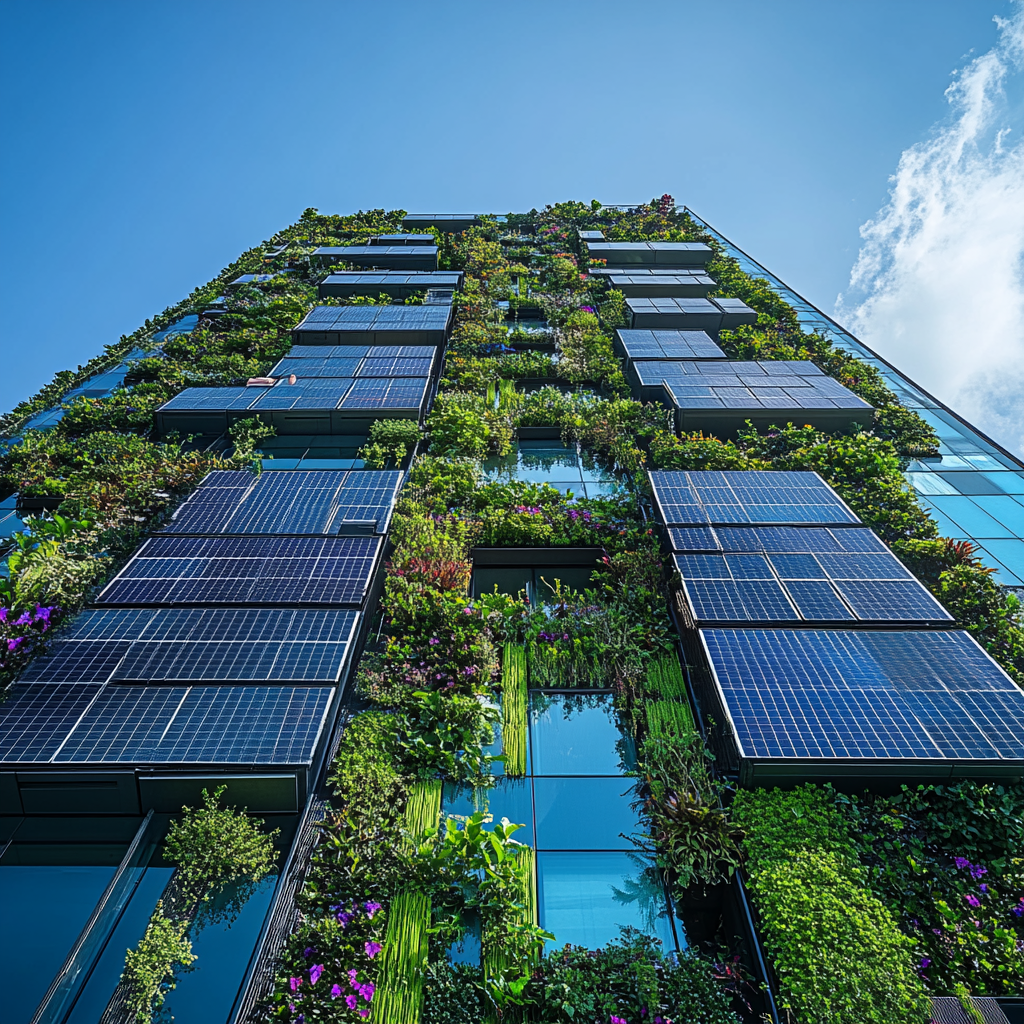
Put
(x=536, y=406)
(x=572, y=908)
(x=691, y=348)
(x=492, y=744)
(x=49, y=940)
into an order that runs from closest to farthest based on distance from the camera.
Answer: (x=49, y=940)
(x=572, y=908)
(x=492, y=744)
(x=536, y=406)
(x=691, y=348)

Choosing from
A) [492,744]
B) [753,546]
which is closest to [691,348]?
[753,546]

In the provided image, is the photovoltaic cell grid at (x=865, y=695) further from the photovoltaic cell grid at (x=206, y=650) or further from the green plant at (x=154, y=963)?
the green plant at (x=154, y=963)

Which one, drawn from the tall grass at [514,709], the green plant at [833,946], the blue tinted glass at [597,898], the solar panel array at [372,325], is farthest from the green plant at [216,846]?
the solar panel array at [372,325]

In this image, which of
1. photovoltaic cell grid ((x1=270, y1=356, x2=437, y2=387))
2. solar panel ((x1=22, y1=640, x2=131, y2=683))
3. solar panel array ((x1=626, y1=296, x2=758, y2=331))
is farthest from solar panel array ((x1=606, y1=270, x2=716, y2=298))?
solar panel ((x1=22, y1=640, x2=131, y2=683))

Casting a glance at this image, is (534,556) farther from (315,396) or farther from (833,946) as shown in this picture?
(315,396)

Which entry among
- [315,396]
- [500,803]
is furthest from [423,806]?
[315,396]

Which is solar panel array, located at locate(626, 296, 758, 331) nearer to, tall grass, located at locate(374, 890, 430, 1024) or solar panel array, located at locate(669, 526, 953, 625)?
solar panel array, located at locate(669, 526, 953, 625)

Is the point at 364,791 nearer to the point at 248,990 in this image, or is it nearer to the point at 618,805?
the point at 248,990
